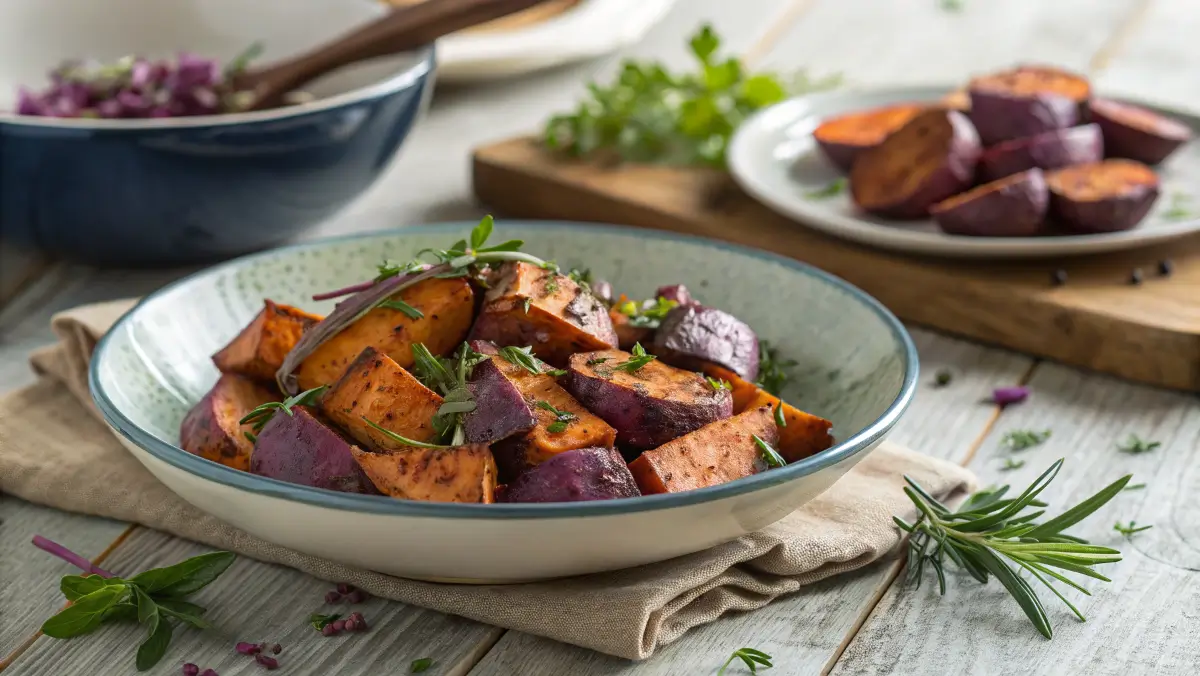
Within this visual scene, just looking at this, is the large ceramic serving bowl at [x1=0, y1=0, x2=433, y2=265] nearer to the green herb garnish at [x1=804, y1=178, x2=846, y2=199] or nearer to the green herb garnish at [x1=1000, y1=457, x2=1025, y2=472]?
the green herb garnish at [x1=804, y1=178, x2=846, y2=199]

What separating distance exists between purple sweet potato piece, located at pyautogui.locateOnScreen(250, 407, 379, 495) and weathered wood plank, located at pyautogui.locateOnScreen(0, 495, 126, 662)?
0.41 meters

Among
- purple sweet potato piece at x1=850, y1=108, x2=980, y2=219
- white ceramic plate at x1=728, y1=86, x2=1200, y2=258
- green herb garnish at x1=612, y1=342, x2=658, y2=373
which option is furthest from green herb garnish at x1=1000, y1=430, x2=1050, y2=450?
green herb garnish at x1=612, y1=342, x2=658, y2=373

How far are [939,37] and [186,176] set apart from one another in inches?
109

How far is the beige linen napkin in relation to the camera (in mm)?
1770

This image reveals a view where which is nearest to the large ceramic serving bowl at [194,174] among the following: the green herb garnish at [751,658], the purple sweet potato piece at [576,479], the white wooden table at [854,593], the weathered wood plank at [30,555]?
the white wooden table at [854,593]

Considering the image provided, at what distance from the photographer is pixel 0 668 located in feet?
5.87

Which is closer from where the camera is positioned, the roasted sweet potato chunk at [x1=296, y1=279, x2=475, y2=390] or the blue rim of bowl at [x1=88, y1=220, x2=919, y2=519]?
the blue rim of bowl at [x1=88, y1=220, x2=919, y2=519]

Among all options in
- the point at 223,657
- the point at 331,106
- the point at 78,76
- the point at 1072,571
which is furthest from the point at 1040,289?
the point at 78,76

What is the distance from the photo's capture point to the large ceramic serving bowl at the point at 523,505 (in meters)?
1.60

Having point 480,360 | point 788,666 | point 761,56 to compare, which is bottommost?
point 761,56

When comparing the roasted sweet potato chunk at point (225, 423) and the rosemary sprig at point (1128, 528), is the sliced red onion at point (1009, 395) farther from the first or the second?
the roasted sweet potato chunk at point (225, 423)

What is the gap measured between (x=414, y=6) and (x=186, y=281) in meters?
1.12

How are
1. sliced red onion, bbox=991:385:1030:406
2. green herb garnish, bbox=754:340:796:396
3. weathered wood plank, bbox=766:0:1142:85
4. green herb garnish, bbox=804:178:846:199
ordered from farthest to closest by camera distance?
weathered wood plank, bbox=766:0:1142:85, green herb garnish, bbox=804:178:846:199, sliced red onion, bbox=991:385:1030:406, green herb garnish, bbox=754:340:796:396

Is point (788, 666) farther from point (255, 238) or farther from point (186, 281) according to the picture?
point (255, 238)
